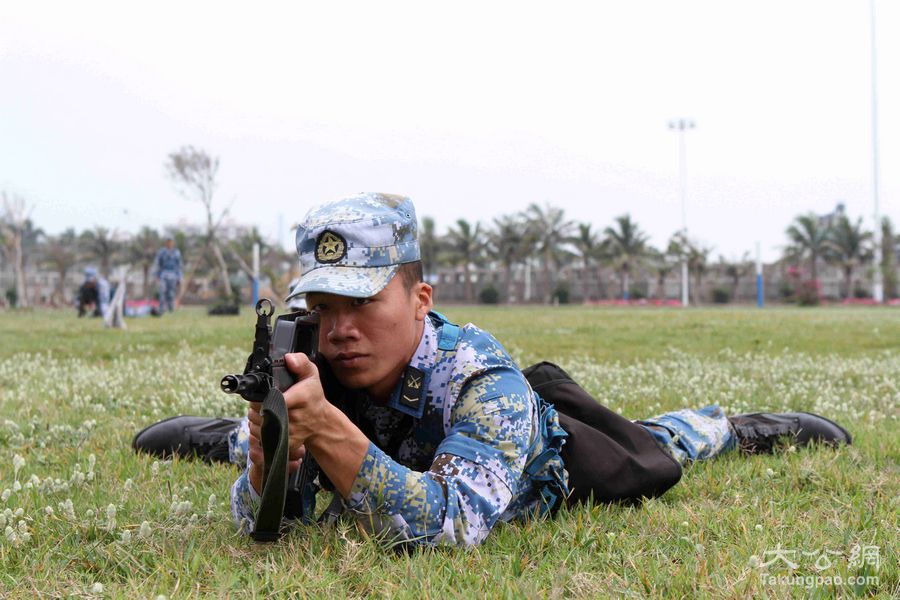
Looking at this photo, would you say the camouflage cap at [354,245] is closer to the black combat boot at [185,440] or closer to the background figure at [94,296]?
the black combat boot at [185,440]

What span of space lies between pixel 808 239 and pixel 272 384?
228 feet

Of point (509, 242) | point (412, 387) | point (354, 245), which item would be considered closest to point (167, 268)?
point (412, 387)

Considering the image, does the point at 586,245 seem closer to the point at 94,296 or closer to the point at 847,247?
the point at 847,247

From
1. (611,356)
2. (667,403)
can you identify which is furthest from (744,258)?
(667,403)

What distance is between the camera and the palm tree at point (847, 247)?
211 feet

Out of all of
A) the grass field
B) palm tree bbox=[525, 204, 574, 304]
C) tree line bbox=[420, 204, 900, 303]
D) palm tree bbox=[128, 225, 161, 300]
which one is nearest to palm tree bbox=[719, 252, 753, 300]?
tree line bbox=[420, 204, 900, 303]

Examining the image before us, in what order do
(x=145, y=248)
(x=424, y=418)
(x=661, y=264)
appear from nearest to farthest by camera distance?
(x=424, y=418) < (x=661, y=264) < (x=145, y=248)

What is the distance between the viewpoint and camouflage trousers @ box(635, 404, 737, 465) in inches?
155

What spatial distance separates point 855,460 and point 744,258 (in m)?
70.2

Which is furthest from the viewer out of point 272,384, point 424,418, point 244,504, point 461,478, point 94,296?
point 94,296

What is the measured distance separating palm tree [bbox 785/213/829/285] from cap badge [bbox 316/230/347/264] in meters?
68.4

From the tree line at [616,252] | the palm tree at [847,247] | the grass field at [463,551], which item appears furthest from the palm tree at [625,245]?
the grass field at [463,551]

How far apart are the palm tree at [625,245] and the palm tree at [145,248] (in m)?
37.9

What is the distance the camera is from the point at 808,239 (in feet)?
215
